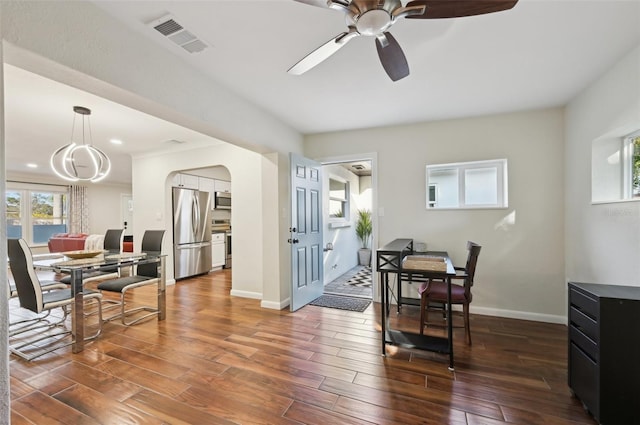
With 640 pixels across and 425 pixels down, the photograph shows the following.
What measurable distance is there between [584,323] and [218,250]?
612 cm

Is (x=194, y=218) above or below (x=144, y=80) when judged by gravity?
below

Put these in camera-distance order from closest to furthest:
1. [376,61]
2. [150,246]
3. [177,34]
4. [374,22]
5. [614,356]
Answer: [374,22], [614,356], [177,34], [376,61], [150,246]

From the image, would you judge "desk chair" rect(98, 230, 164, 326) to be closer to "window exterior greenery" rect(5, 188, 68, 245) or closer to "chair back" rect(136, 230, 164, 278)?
"chair back" rect(136, 230, 164, 278)

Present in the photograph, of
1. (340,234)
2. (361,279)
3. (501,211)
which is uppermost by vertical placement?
(501,211)

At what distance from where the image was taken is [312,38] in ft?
6.19

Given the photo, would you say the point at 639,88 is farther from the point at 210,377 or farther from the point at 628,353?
the point at 210,377

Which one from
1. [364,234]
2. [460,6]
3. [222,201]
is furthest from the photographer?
[364,234]

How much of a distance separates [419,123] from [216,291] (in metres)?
4.09

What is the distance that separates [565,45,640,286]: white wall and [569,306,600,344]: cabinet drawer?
27.5 inches

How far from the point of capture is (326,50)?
63.1 inches

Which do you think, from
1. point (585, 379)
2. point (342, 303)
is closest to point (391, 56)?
point (585, 379)

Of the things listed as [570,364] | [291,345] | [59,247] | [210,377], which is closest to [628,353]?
[570,364]

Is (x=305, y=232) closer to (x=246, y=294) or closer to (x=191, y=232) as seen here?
(x=246, y=294)

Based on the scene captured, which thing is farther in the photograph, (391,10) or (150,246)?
Result: (150,246)
